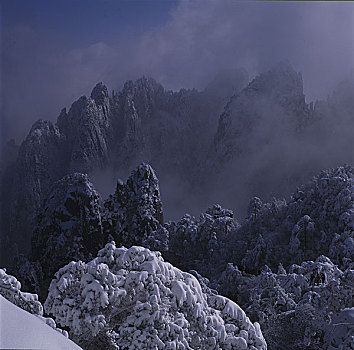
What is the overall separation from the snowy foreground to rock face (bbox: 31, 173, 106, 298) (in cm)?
2918

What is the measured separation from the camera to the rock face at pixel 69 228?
31719 millimetres

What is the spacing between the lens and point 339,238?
20.7 metres

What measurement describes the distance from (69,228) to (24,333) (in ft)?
103

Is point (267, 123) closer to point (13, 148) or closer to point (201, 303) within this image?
point (13, 148)

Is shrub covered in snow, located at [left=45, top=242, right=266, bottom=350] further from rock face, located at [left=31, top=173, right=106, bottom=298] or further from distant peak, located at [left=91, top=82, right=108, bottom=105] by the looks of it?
distant peak, located at [left=91, top=82, right=108, bottom=105]

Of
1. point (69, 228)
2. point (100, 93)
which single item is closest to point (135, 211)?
point (69, 228)

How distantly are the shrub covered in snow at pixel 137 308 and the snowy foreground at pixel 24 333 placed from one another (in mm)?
3172

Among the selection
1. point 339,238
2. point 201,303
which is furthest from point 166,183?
point 201,303

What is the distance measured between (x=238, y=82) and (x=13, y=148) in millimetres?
57891

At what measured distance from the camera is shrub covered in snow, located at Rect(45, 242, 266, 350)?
5906mm

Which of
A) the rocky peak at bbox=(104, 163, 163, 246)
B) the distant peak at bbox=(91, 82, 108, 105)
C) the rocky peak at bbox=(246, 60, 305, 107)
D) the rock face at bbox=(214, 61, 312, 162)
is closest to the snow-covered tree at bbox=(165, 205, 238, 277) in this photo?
the rocky peak at bbox=(104, 163, 163, 246)

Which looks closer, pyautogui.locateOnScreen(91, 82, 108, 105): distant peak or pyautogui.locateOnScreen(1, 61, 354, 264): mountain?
pyautogui.locateOnScreen(1, 61, 354, 264): mountain

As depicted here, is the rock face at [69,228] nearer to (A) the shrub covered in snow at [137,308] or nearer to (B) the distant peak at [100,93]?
(A) the shrub covered in snow at [137,308]

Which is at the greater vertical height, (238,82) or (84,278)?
(238,82)
